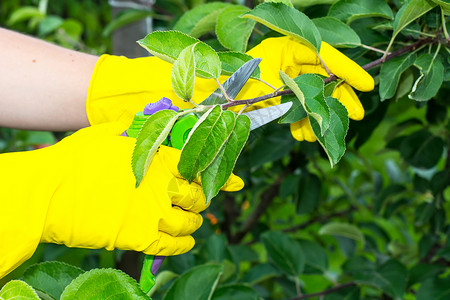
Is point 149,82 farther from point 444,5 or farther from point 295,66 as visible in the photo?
point 444,5

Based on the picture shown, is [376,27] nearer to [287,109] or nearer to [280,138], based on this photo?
[287,109]

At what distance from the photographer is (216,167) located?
0.53 metres

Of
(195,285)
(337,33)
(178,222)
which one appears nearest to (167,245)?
(178,222)

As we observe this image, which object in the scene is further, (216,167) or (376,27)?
(376,27)

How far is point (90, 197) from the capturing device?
0.60m

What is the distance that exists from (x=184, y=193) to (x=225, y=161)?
125 mm

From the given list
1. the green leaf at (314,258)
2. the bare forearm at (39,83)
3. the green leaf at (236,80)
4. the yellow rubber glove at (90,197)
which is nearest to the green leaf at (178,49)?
the green leaf at (236,80)

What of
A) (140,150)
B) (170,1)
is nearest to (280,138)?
(170,1)

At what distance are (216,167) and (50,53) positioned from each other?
48cm

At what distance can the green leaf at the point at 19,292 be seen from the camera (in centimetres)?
43

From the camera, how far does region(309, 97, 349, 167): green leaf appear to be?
1.86ft

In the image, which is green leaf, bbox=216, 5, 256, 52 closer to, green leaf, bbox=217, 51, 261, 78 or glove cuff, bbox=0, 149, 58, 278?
green leaf, bbox=217, 51, 261, 78

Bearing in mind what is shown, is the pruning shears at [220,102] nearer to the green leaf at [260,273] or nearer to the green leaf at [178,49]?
the green leaf at [178,49]

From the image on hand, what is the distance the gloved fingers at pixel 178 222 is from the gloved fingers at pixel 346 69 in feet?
0.89
